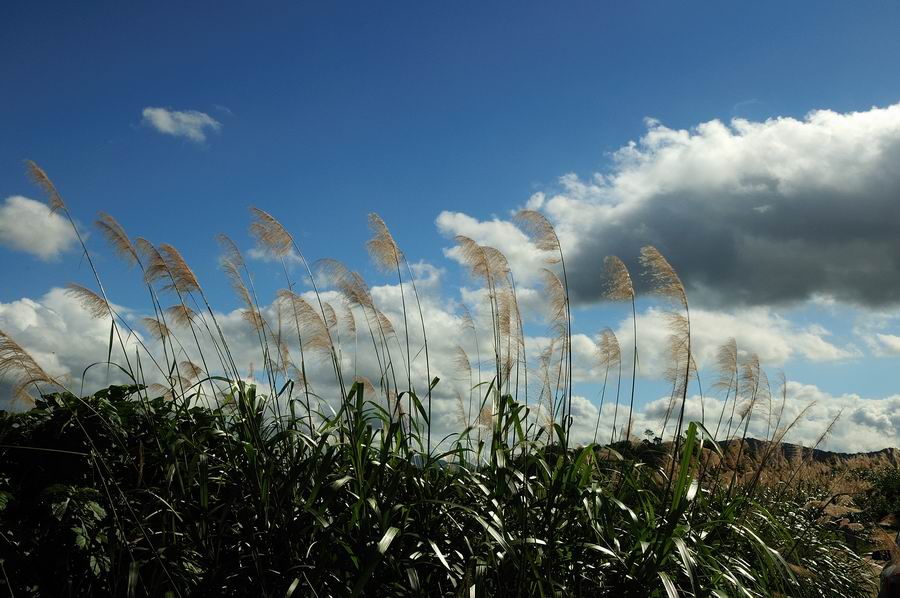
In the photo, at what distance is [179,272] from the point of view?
438cm

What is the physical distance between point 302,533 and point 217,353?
5.47 feet

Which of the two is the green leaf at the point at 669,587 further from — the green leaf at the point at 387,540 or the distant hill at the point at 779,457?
the distant hill at the point at 779,457

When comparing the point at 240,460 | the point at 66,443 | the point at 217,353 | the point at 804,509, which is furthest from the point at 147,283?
the point at 804,509

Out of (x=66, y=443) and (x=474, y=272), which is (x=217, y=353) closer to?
(x=66, y=443)

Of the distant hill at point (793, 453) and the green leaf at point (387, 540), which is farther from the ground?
the distant hill at point (793, 453)

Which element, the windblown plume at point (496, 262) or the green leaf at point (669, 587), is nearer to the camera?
the green leaf at point (669, 587)

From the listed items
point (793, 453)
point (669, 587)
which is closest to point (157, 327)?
point (669, 587)

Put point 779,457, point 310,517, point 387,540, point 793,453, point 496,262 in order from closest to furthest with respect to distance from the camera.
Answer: point 387,540, point 310,517, point 496,262, point 779,457, point 793,453

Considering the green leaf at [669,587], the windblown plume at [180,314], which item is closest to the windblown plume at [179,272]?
the windblown plume at [180,314]

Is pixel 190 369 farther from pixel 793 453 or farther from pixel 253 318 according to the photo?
pixel 793 453

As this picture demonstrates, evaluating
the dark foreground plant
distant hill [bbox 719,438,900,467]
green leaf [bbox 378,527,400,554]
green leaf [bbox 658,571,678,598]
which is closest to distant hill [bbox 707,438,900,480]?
distant hill [bbox 719,438,900,467]

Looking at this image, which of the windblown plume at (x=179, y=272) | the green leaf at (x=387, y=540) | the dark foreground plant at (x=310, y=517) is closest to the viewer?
the green leaf at (x=387, y=540)

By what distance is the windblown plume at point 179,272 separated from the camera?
438 centimetres

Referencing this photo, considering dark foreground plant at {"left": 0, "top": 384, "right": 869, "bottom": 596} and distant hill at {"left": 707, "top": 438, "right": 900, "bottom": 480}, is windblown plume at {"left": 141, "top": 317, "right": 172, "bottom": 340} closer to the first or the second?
dark foreground plant at {"left": 0, "top": 384, "right": 869, "bottom": 596}
